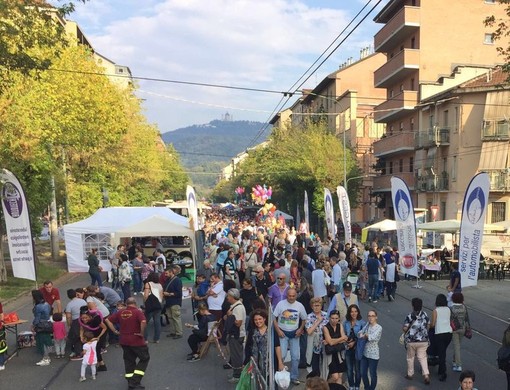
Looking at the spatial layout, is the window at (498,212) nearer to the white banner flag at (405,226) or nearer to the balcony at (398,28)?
the balcony at (398,28)

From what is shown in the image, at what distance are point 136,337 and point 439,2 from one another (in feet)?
124

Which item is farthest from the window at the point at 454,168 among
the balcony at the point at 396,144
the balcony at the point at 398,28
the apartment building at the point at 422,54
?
the balcony at the point at 398,28

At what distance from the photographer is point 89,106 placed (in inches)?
1005

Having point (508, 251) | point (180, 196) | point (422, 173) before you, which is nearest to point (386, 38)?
point (422, 173)

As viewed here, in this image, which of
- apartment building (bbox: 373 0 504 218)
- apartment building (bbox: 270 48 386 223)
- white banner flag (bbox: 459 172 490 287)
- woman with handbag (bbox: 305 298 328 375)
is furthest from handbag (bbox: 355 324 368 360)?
apartment building (bbox: 270 48 386 223)

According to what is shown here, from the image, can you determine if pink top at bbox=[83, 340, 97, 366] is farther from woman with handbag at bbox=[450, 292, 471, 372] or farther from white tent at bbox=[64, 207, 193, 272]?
white tent at bbox=[64, 207, 193, 272]

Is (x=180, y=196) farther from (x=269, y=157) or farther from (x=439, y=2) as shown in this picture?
(x=439, y=2)

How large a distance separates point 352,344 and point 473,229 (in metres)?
5.97

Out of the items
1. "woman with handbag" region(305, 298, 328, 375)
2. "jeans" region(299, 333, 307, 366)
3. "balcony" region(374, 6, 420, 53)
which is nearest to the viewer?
"woman with handbag" region(305, 298, 328, 375)

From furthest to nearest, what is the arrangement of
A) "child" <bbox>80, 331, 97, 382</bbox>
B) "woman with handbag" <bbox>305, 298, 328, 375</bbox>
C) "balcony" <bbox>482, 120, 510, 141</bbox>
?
1. "balcony" <bbox>482, 120, 510, 141</bbox>
2. "child" <bbox>80, 331, 97, 382</bbox>
3. "woman with handbag" <bbox>305, 298, 328, 375</bbox>

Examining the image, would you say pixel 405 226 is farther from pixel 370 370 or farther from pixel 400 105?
pixel 400 105

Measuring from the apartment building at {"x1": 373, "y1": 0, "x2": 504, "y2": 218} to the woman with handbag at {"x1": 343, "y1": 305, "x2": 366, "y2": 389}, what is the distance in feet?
100.0

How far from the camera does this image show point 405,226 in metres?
15.3

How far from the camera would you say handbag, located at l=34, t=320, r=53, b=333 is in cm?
984
